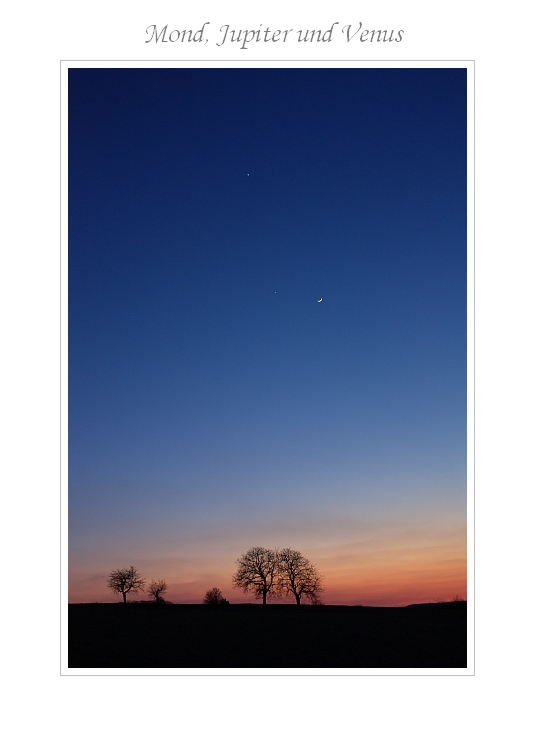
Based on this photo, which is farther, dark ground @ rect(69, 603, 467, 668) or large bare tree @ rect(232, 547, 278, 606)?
large bare tree @ rect(232, 547, 278, 606)

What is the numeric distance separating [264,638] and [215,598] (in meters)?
13.1

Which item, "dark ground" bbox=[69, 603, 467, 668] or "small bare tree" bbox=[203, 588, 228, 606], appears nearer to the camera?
"dark ground" bbox=[69, 603, 467, 668]

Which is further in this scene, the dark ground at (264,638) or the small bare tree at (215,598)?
the small bare tree at (215,598)

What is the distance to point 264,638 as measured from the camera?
2086cm

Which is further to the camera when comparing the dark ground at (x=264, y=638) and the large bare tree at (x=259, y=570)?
the large bare tree at (x=259, y=570)

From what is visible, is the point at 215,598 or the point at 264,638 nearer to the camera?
the point at 264,638

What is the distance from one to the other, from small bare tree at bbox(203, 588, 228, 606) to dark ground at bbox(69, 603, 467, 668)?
155 inches

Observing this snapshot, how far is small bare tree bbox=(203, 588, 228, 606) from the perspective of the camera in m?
32.4

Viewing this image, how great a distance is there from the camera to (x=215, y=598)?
3334 cm

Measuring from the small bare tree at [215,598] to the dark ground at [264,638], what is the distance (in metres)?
3.93

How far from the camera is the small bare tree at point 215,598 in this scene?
32438mm
